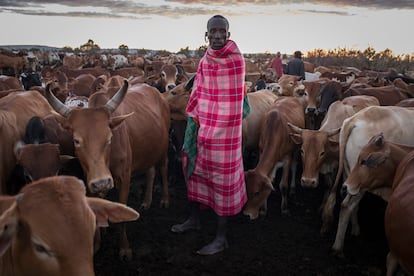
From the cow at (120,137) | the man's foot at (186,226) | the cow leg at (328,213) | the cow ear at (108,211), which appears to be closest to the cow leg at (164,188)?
the cow at (120,137)

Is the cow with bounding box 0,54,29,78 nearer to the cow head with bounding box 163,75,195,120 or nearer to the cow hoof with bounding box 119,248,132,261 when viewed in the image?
the cow head with bounding box 163,75,195,120

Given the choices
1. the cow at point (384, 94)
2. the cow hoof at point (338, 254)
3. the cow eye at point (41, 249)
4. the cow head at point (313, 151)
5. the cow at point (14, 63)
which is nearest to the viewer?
the cow eye at point (41, 249)

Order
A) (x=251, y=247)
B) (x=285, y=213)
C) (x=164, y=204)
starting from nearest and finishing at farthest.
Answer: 1. (x=251, y=247)
2. (x=285, y=213)
3. (x=164, y=204)

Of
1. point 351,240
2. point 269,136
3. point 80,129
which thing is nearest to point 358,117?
point 269,136

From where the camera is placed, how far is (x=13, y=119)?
188 inches

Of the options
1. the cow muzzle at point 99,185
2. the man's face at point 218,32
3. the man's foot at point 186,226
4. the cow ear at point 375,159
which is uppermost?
the man's face at point 218,32

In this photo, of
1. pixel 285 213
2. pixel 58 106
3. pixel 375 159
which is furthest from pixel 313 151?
pixel 58 106

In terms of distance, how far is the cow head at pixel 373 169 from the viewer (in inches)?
168

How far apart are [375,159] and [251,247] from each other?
1.79 metres

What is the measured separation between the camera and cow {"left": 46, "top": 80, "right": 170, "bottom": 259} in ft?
12.2

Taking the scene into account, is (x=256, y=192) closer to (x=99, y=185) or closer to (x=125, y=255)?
(x=125, y=255)

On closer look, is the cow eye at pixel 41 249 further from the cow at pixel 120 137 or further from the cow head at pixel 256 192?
the cow head at pixel 256 192

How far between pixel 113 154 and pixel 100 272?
4.20 ft

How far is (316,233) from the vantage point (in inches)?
209
